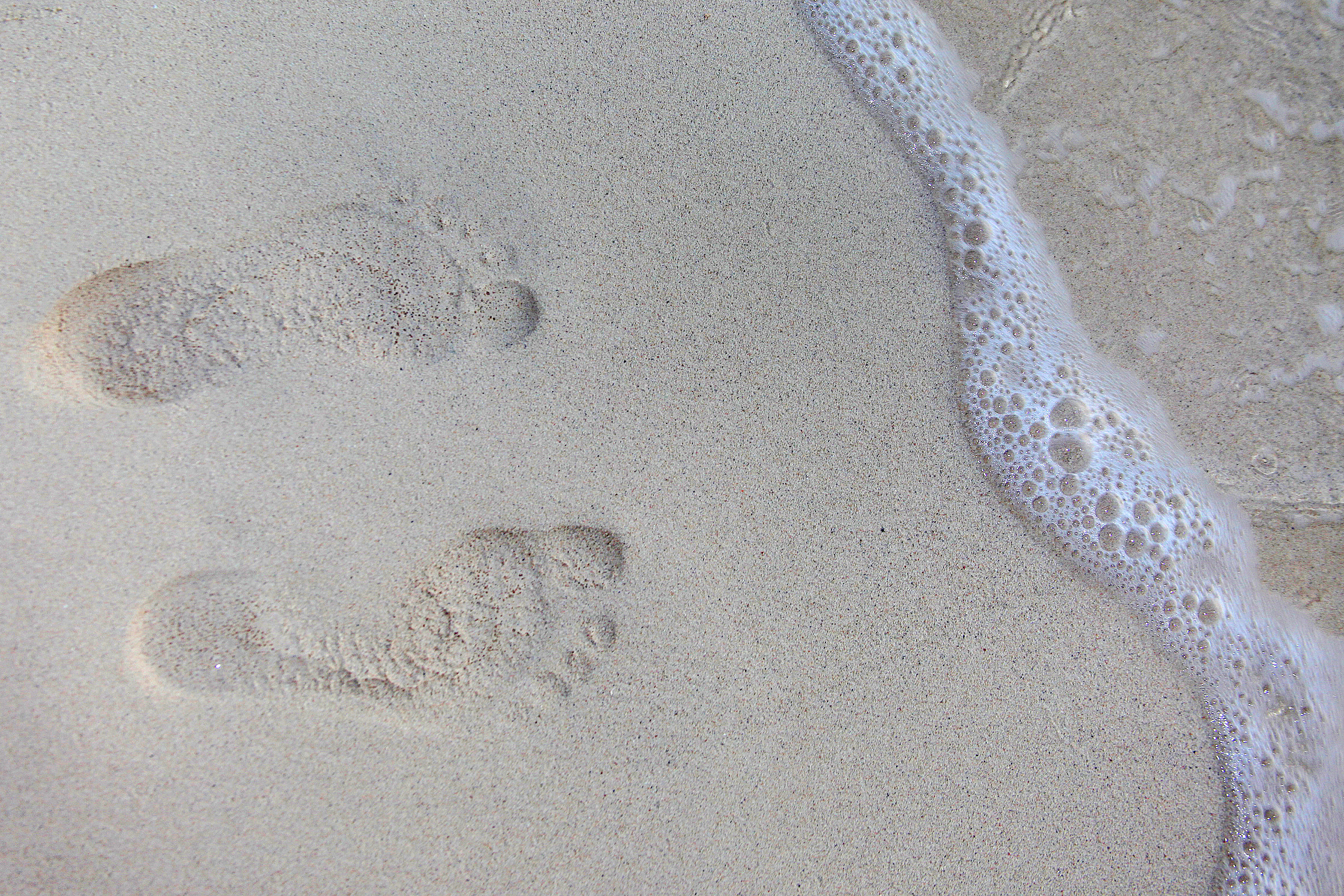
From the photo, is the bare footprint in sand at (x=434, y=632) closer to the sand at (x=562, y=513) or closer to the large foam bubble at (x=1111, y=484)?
the sand at (x=562, y=513)

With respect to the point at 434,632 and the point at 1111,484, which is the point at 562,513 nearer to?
the point at 434,632

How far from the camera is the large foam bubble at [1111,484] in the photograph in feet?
5.62

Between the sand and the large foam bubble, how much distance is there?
0.11 m

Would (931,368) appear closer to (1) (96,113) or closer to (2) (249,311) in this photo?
(2) (249,311)

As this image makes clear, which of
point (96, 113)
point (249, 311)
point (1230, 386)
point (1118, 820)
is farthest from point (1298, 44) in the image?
point (96, 113)

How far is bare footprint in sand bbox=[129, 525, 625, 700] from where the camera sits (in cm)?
143

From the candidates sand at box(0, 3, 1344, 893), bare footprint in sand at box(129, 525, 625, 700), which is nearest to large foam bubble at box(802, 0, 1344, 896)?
sand at box(0, 3, 1344, 893)

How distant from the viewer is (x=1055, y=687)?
1.61 m

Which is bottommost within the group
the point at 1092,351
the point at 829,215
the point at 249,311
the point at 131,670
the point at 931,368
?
the point at 131,670

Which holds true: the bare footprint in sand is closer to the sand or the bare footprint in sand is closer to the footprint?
the sand

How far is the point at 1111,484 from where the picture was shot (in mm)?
1777

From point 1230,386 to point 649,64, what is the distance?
1.72 metres

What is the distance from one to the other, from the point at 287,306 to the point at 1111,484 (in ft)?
6.54

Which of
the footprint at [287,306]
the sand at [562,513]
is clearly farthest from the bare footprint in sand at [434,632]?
the footprint at [287,306]
